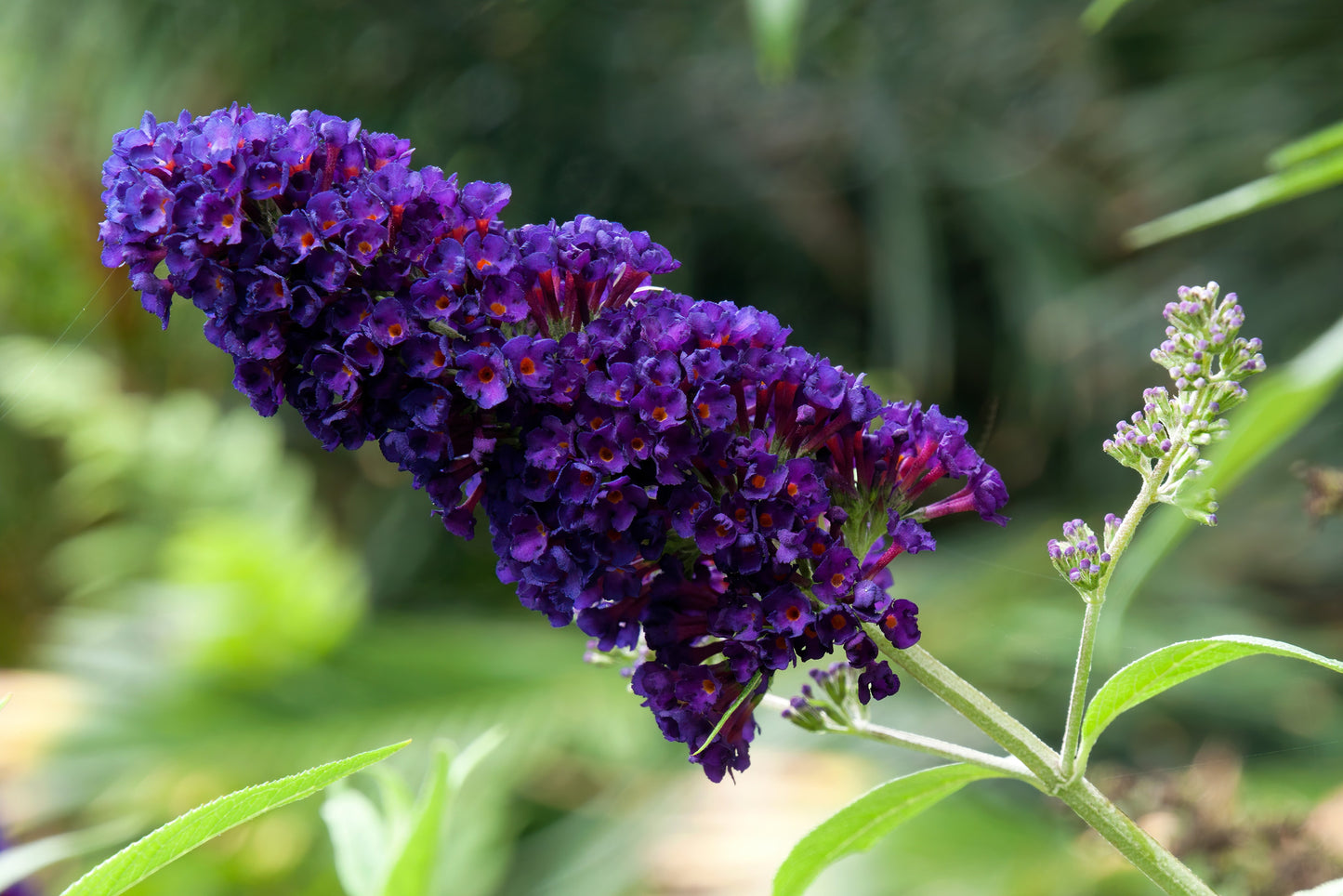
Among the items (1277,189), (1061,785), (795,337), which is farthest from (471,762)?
(795,337)

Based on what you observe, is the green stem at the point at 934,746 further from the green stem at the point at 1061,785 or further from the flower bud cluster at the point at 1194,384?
the flower bud cluster at the point at 1194,384

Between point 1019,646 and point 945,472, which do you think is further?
point 1019,646

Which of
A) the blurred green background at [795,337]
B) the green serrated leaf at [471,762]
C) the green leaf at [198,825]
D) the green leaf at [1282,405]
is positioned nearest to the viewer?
the green leaf at [1282,405]

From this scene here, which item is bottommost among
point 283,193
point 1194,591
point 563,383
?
point 1194,591

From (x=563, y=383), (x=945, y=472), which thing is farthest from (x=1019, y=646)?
(x=563, y=383)

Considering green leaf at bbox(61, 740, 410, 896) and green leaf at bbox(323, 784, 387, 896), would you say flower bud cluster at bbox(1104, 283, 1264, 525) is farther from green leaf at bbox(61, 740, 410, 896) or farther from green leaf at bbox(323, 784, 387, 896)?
green leaf at bbox(323, 784, 387, 896)

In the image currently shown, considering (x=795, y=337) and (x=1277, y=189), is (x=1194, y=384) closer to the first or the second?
(x=1277, y=189)

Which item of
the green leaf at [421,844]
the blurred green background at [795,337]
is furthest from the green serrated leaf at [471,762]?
the blurred green background at [795,337]

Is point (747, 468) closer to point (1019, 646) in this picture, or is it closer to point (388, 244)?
point (388, 244)
